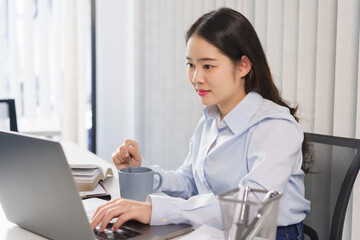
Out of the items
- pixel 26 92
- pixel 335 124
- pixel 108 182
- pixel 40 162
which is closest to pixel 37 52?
pixel 26 92

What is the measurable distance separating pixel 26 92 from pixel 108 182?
7.15ft

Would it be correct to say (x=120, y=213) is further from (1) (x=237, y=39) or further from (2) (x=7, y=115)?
(2) (x=7, y=115)

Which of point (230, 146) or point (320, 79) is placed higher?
point (320, 79)

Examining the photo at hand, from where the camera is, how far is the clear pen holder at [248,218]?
2.18 feet

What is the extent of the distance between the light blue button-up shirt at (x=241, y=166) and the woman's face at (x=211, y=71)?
2.5 inches

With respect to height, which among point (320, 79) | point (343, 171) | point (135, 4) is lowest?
point (343, 171)

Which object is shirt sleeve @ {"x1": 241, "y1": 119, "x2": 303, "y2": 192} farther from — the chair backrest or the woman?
the chair backrest

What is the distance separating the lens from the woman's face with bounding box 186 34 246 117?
3.96 ft

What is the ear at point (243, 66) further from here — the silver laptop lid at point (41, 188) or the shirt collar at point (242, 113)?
the silver laptop lid at point (41, 188)

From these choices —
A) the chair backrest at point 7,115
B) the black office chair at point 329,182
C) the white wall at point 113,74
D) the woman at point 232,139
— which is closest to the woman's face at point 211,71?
the woman at point 232,139

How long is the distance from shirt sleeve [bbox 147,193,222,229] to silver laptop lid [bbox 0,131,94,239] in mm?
204

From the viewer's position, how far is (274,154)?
1017 mm

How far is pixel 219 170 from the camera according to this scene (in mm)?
1214

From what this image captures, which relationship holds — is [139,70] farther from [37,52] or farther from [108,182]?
[108,182]
